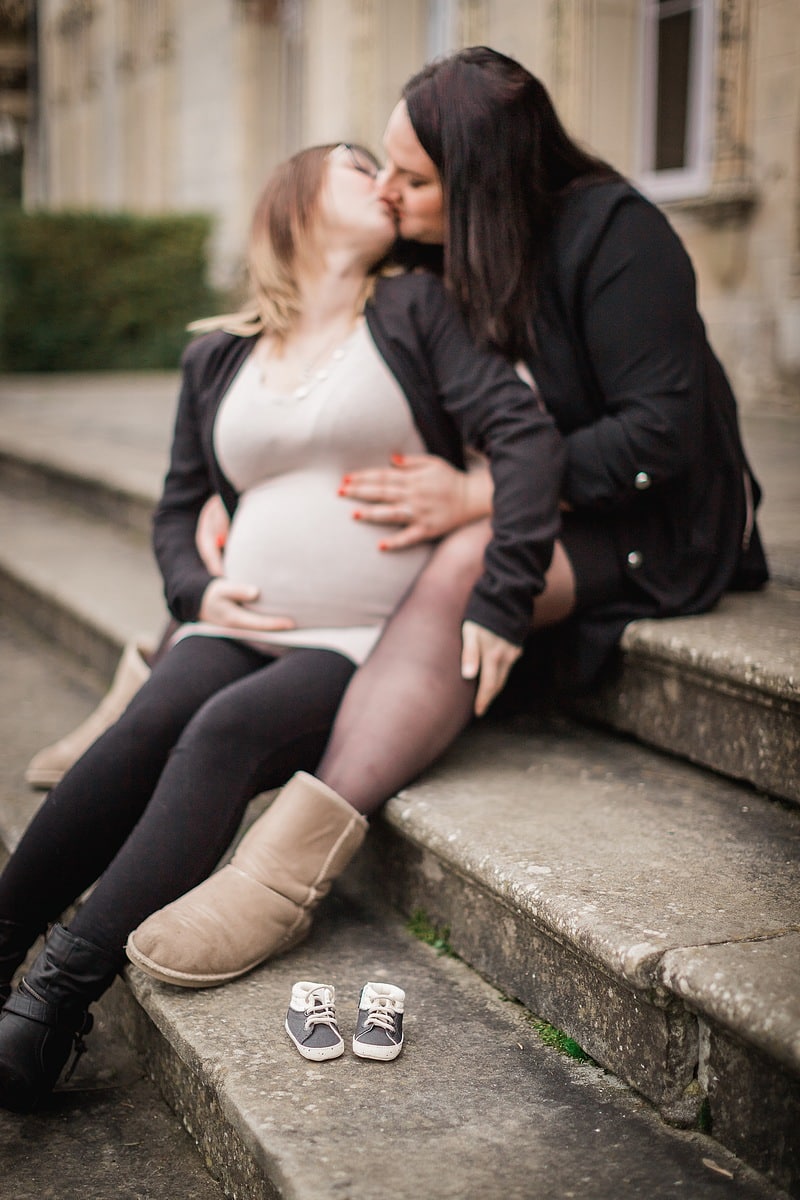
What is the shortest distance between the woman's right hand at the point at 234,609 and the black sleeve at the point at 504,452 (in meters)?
0.39

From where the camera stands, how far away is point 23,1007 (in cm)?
188

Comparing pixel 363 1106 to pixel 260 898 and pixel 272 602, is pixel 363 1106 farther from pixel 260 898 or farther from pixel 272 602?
pixel 272 602

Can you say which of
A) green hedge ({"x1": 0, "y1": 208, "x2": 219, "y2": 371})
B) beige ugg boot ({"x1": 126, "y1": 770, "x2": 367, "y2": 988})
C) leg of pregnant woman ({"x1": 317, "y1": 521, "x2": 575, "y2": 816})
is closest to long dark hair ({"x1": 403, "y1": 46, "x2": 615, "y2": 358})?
leg of pregnant woman ({"x1": 317, "y1": 521, "x2": 575, "y2": 816})

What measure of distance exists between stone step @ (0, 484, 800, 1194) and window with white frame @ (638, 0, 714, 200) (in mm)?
5329

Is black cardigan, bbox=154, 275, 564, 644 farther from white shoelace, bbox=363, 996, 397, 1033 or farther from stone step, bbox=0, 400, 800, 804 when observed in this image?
white shoelace, bbox=363, 996, 397, 1033

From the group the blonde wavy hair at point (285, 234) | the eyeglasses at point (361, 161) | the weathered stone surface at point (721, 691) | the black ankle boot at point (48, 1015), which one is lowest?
the black ankle boot at point (48, 1015)

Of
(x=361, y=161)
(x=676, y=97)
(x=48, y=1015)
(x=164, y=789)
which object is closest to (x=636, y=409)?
(x=361, y=161)

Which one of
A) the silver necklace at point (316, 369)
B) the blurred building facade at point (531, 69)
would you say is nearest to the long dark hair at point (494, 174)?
the silver necklace at point (316, 369)

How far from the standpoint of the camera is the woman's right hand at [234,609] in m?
2.34

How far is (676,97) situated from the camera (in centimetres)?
725

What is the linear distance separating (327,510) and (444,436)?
0.26 m

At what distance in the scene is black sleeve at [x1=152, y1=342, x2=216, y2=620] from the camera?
8.16 feet

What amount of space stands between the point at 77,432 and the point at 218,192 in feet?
23.0

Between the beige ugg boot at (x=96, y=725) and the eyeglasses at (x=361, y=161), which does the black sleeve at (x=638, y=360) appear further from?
the beige ugg boot at (x=96, y=725)
